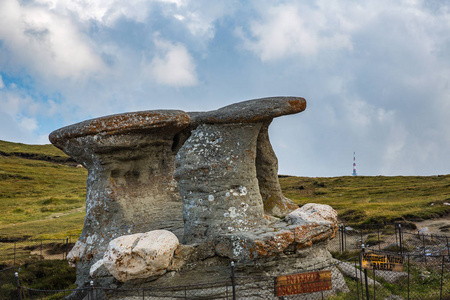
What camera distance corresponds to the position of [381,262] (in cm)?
859

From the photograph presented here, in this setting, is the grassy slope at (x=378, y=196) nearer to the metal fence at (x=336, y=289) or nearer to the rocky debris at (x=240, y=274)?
the metal fence at (x=336, y=289)

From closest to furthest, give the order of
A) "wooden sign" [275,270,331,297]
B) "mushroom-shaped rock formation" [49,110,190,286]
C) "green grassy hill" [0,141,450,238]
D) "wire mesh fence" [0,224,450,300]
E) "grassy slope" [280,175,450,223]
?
"wooden sign" [275,270,331,297], "wire mesh fence" [0,224,450,300], "mushroom-shaped rock formation" [49,110,190,286], "grassy slope" [280,175,450,223], "green grassy hill" [0,141,450,238]

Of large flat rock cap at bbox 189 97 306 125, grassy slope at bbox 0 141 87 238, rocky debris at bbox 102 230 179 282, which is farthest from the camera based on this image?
grassy slope at bbox 0 141 87 238

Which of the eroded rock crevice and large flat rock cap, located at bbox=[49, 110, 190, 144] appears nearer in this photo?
the eroded rock crevice

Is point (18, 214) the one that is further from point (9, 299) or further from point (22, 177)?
point (9, 299)

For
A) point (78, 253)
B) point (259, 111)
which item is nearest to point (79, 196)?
point (78, 253)

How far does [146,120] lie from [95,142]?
67.6 inches

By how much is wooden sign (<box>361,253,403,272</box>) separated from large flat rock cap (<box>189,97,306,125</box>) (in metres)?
4.58

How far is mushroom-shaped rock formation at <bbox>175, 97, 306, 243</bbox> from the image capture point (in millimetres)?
11203

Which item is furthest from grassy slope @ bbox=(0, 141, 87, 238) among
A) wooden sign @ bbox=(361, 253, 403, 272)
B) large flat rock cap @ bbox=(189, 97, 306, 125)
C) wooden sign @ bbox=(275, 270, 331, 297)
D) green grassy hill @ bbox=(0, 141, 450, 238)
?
wooden sign @ bbox=(361, 253, 403, 272)

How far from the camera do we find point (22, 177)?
70.8 m

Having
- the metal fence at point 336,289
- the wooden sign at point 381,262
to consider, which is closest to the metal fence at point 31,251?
the metal fence at point 336,289

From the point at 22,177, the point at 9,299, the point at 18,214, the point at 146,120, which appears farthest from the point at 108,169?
the point at 22,177

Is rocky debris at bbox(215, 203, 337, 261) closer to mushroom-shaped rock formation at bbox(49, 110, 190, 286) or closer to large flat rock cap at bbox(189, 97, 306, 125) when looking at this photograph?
large flat rock cap at bbox(189, 97, 306, 125)
